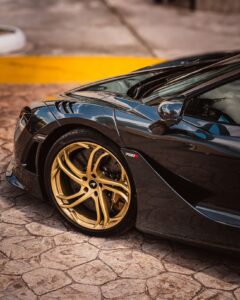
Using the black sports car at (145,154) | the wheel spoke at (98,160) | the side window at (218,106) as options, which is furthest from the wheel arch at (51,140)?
the side window at (218,106)

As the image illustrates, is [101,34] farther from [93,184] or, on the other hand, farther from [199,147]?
[199,147]

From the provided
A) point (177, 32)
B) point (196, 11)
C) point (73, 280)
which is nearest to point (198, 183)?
point (73, 280)

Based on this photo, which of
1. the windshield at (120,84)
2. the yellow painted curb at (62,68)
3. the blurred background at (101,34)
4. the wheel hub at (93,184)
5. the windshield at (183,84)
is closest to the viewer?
the windshield at (183,84)

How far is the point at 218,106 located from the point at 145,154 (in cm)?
53

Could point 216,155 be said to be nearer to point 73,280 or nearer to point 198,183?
point 198,183

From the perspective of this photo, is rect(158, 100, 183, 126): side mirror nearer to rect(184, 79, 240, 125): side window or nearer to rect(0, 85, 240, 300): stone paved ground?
rect(184, 79, 240, 125): side window

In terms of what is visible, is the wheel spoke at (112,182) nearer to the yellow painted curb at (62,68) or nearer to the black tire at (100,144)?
the black tire at (100,144)

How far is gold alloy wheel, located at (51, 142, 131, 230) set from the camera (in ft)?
14.3

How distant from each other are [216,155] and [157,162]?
0.40 metres

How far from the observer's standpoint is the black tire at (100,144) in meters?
4.24

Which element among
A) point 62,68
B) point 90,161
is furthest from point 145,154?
point 62,68

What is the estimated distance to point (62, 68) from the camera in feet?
29.4

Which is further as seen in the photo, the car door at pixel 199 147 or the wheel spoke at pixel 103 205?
the wheel spoke at pixel 103 205

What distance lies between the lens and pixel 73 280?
13.2 ft
